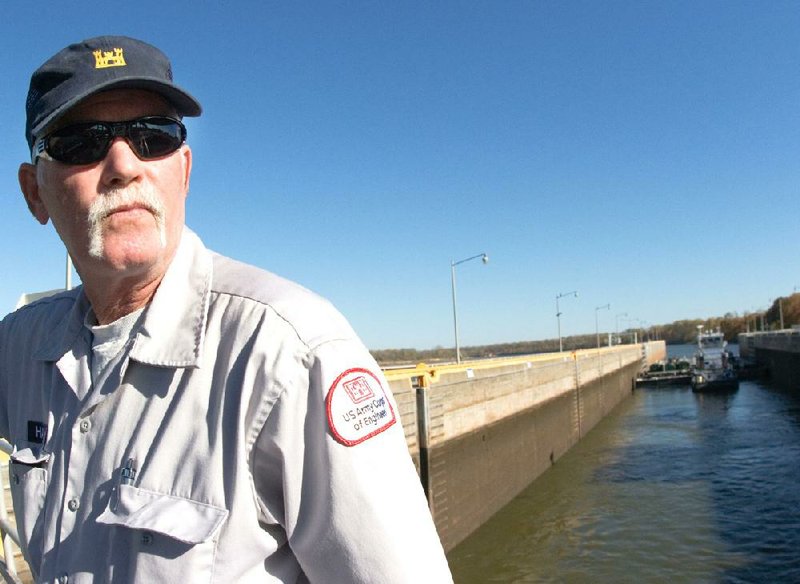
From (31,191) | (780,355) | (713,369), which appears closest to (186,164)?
(31,191)

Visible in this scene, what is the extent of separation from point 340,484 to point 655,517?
68.3 ft

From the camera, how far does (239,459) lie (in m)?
1.29

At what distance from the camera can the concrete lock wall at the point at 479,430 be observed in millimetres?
15125

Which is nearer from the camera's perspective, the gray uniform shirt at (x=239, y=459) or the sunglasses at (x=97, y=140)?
the gray uniform shirt at (x=239, y=459)

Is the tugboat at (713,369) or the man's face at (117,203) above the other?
the man's face at (117,203)

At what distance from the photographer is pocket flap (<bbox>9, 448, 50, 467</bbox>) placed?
161 centimetres

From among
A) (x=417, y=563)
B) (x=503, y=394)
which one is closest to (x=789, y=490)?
(x=503, y=394)

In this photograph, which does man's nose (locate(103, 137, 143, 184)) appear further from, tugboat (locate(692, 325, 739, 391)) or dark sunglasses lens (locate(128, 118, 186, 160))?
tugboat (locate(692, 325, 739, 391))

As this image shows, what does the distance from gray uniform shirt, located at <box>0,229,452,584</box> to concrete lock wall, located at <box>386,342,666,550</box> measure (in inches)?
497

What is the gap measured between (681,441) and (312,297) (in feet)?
119

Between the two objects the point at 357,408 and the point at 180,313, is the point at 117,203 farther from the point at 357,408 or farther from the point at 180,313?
the point at 357,408

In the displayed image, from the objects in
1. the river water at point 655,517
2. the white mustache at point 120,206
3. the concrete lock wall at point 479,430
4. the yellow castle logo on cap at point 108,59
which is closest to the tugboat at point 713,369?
the river water at point 655,517

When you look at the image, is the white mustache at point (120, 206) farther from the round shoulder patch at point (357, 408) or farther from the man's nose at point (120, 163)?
the round shoulder patch at point (357, 408)

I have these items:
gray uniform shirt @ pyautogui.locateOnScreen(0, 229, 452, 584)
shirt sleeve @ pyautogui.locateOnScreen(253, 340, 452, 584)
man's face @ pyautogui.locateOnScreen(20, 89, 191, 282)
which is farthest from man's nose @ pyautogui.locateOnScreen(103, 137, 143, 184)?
shirt sleeve @ pyautogui.locateOnScreen(253, 340, 452, 584)
